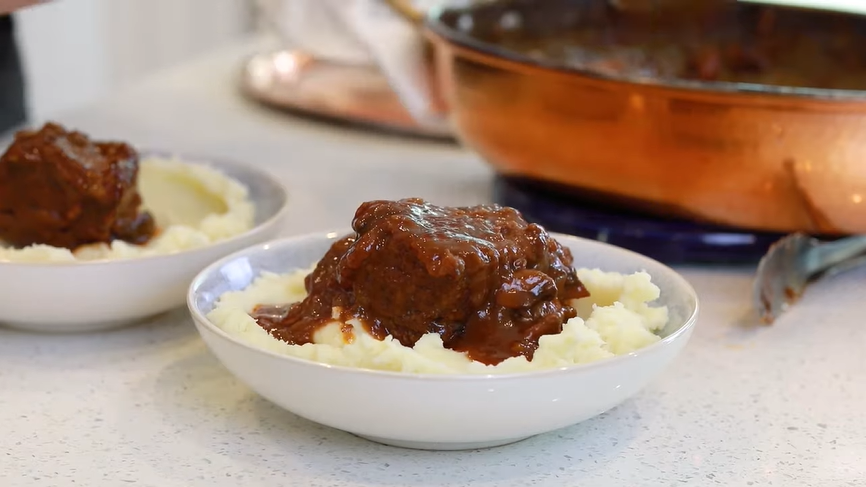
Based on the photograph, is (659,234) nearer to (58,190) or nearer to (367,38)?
(58,190)

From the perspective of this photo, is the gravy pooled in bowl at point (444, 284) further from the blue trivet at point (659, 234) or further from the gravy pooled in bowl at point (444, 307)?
the blue trivet at point (659, 234)

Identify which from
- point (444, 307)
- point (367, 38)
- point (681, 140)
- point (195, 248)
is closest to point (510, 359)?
point (444, 307)

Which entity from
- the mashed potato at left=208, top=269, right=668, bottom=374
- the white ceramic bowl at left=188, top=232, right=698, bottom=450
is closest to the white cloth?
the mashed potato at left=208, top=269, right=668, bottom=374

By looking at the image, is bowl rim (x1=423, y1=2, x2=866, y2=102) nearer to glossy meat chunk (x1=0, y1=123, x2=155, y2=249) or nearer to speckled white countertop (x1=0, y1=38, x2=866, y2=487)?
speckled white countertop (x1=0, y1=38, x2=866, y2=487)

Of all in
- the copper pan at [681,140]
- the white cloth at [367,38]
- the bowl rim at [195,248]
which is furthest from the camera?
the white cloth at [367,38]

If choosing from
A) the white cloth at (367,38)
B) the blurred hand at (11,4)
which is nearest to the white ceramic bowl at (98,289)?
the blurred hand at (11,4)

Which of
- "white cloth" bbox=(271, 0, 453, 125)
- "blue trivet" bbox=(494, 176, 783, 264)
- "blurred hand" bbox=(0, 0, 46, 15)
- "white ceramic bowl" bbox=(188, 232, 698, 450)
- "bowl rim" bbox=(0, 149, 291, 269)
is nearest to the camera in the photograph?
"white ceramic bowl" bbox=(188, 232, 698, 450)

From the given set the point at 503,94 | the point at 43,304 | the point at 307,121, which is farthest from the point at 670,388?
the point at 307,121
